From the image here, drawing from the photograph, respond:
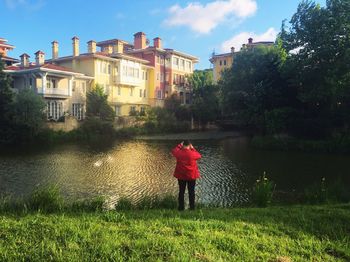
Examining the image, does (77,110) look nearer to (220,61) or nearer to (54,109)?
(54,109)

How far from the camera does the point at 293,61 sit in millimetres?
34719

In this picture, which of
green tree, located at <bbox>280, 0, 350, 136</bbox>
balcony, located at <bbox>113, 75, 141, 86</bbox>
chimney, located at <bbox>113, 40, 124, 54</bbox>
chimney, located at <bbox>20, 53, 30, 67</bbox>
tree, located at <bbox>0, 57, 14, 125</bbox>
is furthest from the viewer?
chimney, located at <bbox>113, 40, 124, 54</bbox>

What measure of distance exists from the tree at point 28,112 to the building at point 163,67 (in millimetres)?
29574

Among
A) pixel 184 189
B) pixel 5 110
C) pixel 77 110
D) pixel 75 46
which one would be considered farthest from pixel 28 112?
pixel 184 189

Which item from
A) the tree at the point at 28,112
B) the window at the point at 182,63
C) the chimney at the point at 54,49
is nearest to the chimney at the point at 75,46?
the chimney at the point at 54,49

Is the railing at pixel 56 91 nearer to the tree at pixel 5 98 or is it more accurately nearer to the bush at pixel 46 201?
the tree at pixel 5 98

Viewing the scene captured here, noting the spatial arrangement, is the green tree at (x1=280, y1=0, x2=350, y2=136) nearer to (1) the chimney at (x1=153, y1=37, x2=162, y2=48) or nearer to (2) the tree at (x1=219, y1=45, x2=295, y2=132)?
(2) the tree at (x1=219, y1=45, x2=295, y2=132)

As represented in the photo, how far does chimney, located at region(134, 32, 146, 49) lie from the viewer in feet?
217

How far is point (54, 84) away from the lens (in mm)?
47188

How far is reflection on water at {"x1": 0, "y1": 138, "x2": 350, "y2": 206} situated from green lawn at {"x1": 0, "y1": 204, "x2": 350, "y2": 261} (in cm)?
625

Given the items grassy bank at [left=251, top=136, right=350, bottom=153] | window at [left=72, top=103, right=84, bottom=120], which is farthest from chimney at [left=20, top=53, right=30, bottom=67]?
grassy bank at [left=251, top=136, right=350, bottom=153]

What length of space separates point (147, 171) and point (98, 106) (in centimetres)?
2696

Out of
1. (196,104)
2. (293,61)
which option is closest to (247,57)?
(293,61)

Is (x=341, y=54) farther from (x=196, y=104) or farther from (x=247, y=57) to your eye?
(x=196, y=104)
